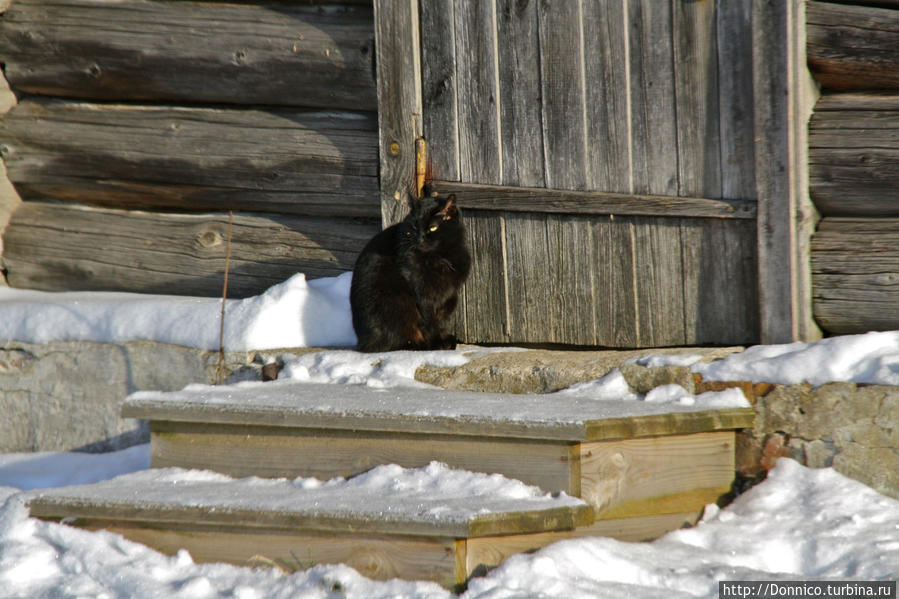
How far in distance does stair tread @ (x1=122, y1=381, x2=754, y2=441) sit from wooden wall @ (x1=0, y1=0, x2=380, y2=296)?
1512 mm

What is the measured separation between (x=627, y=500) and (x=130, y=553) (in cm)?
144

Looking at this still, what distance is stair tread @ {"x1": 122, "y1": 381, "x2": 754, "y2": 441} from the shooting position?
106 inches

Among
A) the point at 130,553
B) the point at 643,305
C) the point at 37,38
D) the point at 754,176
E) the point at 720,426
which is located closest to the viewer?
the point at 130,553

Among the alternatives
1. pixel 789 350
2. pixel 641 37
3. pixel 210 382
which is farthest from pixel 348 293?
pixel 789 350

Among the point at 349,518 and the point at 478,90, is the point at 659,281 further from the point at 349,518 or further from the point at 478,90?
the point at 349,518

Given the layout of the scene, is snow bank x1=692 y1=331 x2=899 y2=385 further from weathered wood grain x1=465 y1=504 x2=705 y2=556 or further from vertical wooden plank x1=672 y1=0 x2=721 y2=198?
vertical wooden plank x1=672 y1=0 x2=721 y2=198

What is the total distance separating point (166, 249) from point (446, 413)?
8.29 feet

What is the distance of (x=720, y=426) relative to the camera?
295 centimetres

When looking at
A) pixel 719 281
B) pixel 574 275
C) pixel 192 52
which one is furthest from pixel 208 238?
pixel 719 281

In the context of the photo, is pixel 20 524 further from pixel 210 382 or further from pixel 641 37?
pixel 641 37

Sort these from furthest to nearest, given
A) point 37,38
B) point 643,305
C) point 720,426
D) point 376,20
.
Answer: point 37,38 < point 376,20 < point 643,305 < point 720,426

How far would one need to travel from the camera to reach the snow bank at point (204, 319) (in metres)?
3.97

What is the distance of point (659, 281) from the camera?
12.2 feet

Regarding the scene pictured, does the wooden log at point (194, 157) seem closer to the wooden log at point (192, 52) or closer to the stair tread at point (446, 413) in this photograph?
the wooden log at point (192, 52)
